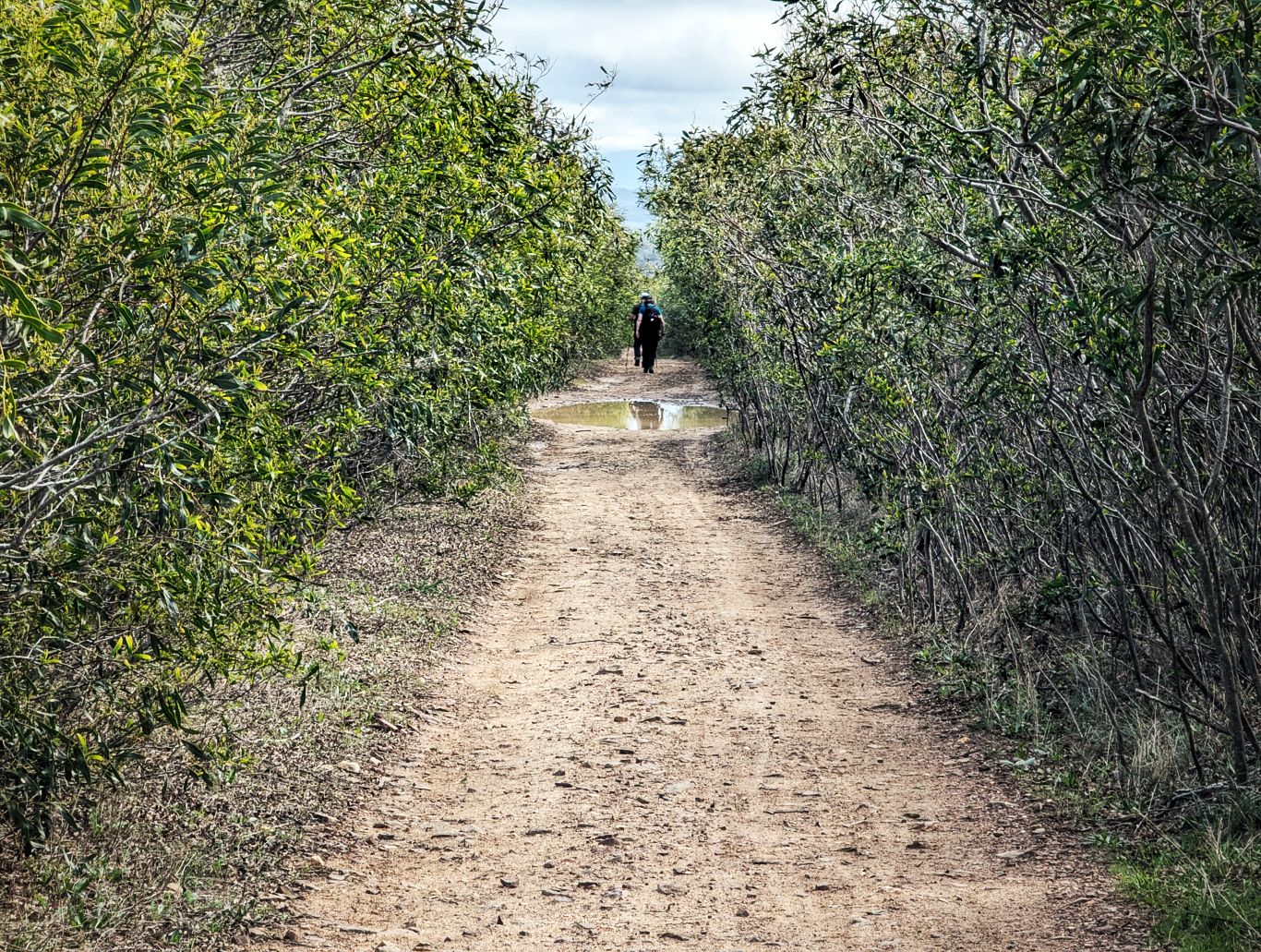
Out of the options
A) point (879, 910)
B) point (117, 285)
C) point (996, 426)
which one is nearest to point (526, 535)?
point (996, 426)

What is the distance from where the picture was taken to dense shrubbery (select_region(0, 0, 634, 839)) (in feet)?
11.3

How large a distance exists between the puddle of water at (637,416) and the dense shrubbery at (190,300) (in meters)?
18.5

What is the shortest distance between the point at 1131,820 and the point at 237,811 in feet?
13.7

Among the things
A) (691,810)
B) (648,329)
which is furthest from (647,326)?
(691,810)

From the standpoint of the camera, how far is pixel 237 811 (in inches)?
224

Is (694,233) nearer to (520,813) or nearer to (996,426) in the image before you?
(996,426)

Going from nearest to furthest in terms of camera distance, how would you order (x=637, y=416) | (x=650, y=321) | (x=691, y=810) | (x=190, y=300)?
1. (x=190, y=300)
2. (x=691, y=810)
3. (x=637, y=416)
4. (x=650, y=321)

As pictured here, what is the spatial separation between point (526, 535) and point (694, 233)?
6.80m

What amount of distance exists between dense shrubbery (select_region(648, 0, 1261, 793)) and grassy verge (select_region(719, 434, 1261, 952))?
0.31 ft

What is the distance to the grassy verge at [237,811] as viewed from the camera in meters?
4.54

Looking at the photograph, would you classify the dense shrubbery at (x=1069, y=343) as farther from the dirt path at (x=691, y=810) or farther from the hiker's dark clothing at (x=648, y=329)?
the hiker's dark clothing at (x=648, y=329)

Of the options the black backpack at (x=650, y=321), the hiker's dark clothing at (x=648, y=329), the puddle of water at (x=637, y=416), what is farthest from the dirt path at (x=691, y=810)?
the hiker's dark clothing at (x=648, y=329)

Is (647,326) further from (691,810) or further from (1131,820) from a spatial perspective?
(1131,820)

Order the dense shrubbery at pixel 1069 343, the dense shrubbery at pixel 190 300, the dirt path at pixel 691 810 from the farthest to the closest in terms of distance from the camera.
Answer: the dirt path at pixel 691 810 → the dense shrubbery at pixel 1069 343 → the dense shrubbery at pixel 190 300
